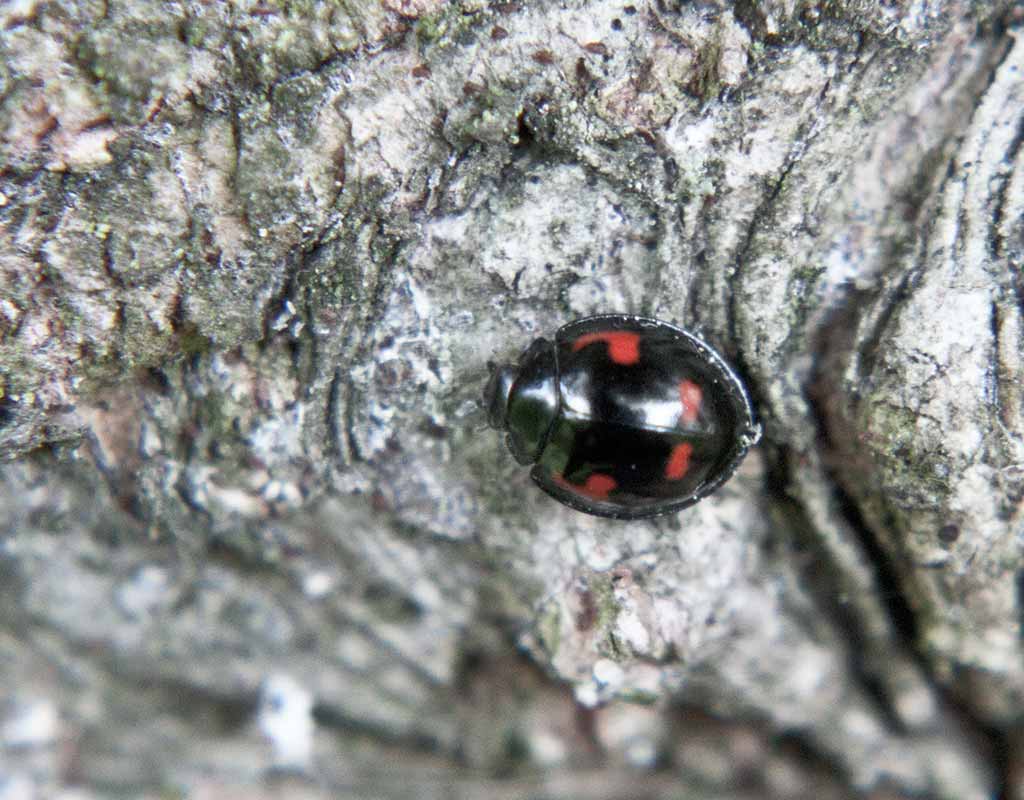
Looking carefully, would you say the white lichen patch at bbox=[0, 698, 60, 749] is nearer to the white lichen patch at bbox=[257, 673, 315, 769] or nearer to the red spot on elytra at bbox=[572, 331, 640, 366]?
the white lichen patch at bbox=[257, 673, 315, 769]

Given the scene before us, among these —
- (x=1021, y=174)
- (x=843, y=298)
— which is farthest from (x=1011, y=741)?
(x=1021, y=174)

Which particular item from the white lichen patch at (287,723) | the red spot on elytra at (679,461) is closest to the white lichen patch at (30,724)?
the white lichen patch at (287,723)

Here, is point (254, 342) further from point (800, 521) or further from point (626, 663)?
point (800, 521)

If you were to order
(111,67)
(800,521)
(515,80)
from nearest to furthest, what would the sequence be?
(111,67)
(515,80)
(800,521)

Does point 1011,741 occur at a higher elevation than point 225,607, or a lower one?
higher

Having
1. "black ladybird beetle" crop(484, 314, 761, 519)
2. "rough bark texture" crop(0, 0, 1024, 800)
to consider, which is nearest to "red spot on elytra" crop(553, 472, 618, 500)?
"black ladybird beetle" crop(484, 314, 761, 519)

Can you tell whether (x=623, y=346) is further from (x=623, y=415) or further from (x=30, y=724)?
(x=30, y=724)


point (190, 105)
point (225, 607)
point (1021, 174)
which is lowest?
point (225, 607)
